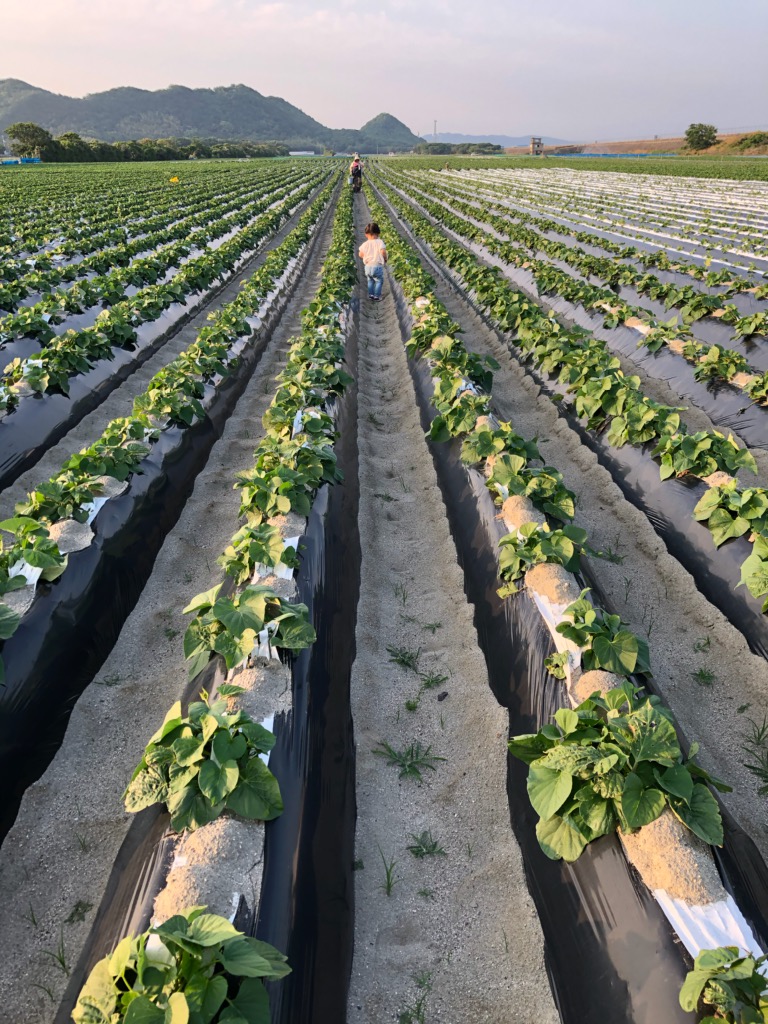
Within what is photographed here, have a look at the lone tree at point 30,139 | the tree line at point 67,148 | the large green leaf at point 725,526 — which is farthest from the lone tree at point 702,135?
the large green leaf at point 725,526

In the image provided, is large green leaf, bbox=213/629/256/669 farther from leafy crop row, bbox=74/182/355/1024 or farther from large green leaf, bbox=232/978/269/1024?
large green leaf, bbox=232/978/269/1024

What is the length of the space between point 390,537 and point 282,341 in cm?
687

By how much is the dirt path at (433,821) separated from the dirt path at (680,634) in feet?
4.10

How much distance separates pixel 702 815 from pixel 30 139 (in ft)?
286

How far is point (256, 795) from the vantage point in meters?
2.37

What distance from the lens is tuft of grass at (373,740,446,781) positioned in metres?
3.42

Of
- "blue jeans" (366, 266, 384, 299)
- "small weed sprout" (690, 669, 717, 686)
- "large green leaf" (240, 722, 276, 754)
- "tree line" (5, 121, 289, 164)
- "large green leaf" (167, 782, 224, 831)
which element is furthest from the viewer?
"tree line" (5, 121, 289, 164)

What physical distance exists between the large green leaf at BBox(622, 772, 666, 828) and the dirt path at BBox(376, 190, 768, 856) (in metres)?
1.28

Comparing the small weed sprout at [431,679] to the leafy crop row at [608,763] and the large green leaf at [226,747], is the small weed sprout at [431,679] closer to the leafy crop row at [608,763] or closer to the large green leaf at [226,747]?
the leafy crop row at [608,763]

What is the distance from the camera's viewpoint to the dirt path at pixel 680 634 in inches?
137

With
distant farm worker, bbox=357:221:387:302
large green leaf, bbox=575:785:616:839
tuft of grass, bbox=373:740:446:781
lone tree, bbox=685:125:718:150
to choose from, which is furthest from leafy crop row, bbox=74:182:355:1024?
lone tree, bbox=685:125:718:150

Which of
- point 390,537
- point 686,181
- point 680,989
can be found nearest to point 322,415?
point 390,537

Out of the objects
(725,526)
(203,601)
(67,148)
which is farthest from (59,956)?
(67,148)

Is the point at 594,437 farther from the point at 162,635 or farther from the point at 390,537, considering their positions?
the point at 162,635
